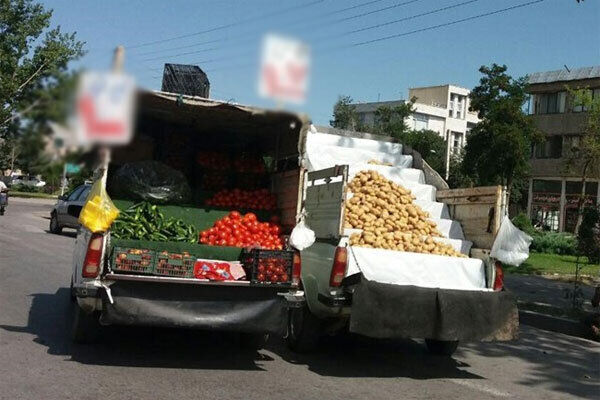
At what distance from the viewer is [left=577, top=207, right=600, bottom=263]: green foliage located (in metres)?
12.2

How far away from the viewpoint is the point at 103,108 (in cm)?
151

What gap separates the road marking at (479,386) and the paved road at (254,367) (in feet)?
0.04

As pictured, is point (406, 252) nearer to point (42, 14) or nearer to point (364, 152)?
point (364, 152)

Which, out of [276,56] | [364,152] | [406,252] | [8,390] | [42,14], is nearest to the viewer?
[276,56]

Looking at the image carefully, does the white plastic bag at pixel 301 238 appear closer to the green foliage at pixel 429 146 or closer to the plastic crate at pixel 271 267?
the plastic crate at pixel 271 267

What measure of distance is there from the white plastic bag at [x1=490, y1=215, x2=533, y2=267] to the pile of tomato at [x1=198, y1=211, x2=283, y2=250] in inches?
92.5

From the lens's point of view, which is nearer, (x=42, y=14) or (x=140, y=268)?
(x=42, y=14)

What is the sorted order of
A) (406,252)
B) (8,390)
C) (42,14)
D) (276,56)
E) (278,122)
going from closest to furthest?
(276,56) < (42,14) < (8,390) < (406,252) < (278,122)

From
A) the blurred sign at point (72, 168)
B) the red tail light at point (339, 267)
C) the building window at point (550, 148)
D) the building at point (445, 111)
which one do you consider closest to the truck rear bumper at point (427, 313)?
the red tail light at point (339, 267)

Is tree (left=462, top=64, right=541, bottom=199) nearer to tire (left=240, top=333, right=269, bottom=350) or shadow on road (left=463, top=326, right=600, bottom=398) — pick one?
shadow on road (left=463, top=326, right=600, bottom=398)

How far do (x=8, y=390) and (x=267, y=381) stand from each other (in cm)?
210

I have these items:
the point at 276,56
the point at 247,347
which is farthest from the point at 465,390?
the point at 276,56

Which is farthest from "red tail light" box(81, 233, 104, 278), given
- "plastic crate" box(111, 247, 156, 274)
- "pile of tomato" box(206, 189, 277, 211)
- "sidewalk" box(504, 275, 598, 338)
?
"sidewalk" box(504, 275, 598, 338)

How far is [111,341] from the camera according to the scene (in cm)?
681
